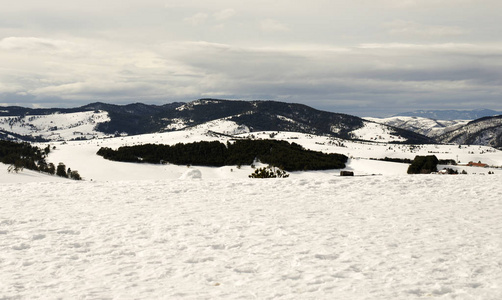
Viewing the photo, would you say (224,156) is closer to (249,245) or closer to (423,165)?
(423,165)

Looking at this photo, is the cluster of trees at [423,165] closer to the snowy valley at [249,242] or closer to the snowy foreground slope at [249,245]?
the snowy valley at [249,242]

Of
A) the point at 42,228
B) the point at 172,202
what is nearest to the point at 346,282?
the point at 42,228

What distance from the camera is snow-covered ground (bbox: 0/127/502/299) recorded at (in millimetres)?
6727

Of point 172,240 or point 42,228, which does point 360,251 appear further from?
point 42,228

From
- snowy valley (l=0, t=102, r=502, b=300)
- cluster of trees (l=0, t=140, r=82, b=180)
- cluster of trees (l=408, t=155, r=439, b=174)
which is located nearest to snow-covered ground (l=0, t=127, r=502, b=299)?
snowy valley (l=0, t=102, r=502, b=300)

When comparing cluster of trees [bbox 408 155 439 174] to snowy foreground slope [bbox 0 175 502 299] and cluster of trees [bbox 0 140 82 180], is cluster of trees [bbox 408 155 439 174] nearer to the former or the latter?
snowy foreground slope [bbox 0 175 502 299]

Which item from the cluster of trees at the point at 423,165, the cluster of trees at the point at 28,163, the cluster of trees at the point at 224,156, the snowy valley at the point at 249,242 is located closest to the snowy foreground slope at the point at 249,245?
the snowy valley at the point at 249,242

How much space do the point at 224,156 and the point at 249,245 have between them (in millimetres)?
46237

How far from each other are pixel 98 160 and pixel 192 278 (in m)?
47.8

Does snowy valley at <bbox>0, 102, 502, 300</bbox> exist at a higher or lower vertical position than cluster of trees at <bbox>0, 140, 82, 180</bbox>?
lower

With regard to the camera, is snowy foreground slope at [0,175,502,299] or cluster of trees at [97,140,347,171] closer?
snowy foreground slope at [0,175,502,299]

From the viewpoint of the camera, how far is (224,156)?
55375 mm

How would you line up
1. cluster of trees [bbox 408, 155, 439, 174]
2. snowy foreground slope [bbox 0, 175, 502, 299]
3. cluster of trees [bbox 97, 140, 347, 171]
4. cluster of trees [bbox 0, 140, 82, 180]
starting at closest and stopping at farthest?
snowy foreground slope [bbox 0, 175, 502, 299] < cluster of trees [bbox 0, 140, 82, 180] < cluster of trees [bbox 408, 155, 439, 174] < cluster of trees [bbox 97, 140, 347, 171]

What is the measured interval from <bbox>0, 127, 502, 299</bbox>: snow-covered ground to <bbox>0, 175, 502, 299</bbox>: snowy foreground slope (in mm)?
38
